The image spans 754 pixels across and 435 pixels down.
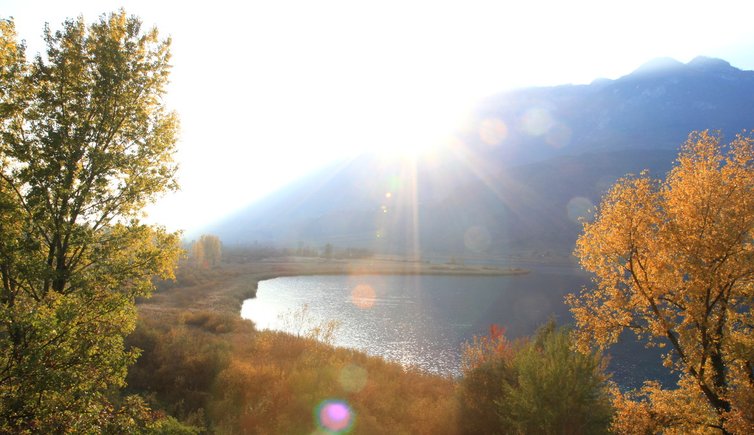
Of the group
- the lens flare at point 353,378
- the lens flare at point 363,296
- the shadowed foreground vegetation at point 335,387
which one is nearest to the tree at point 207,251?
the lens flare at point 363,296

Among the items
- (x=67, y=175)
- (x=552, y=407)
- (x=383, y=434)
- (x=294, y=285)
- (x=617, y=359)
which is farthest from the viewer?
(x=294, y=285)

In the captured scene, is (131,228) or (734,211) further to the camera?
(734,211)

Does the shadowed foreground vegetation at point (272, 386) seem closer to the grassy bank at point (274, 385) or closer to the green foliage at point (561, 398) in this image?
the grassy bank at point (274, 385)

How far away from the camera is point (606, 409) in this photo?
1755 centimetres

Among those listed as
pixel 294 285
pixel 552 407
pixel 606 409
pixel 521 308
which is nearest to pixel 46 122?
pixel 552 407

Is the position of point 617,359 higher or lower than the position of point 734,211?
lower

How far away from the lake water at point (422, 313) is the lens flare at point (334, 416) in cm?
1872

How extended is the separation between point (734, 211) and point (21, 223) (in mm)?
22111

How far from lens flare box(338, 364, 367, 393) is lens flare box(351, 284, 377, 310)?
3930 cm

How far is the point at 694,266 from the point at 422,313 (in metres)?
52.9

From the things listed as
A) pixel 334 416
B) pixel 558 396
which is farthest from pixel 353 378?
pixel 558 396

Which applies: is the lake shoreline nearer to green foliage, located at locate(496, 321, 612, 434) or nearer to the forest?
the forest

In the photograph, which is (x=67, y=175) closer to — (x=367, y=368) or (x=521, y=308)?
(x=367, y=368)

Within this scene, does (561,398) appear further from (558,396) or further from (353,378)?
(353,378)
